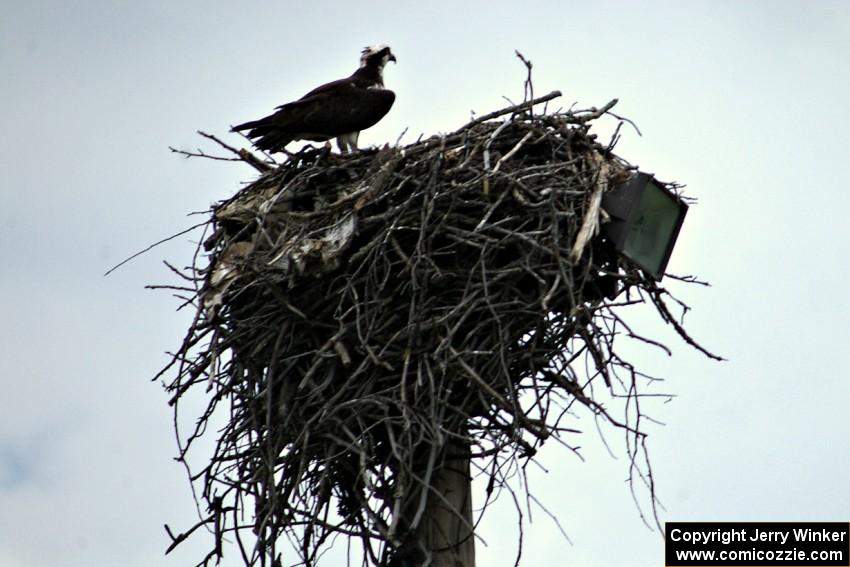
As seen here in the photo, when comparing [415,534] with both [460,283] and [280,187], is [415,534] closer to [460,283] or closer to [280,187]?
[460,283]

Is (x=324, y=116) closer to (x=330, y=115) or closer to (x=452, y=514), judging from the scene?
(x=330, y=115)

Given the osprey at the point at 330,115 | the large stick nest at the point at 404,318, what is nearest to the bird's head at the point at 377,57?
the osprey at the point at 330,115

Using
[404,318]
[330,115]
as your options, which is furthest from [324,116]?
[404,318]

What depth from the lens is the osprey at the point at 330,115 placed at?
Result: 7004mm

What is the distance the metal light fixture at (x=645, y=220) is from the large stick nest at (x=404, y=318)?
0.28ft

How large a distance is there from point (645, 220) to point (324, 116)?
2031 mm

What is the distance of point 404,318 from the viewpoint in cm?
593

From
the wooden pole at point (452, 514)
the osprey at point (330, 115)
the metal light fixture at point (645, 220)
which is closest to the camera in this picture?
the wooden pole at point (452, 514)

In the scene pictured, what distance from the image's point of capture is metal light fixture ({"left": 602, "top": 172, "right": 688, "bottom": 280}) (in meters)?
6.02

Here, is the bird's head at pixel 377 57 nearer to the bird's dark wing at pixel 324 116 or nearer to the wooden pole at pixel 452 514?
the bird's dark wing at pixel 324 116

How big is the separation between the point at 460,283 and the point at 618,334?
77 centimetres

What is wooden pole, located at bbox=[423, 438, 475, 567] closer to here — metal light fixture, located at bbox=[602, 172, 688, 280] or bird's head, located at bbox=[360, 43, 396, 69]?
metal light fixture, located at bbox=[602, 172, 688, 280]

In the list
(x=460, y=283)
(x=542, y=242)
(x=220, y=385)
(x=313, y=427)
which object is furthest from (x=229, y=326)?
(x=542, y=242)

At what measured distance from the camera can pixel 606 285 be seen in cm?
626
